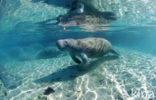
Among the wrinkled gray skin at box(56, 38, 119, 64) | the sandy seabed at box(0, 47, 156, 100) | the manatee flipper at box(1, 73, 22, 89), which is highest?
the wrinkled gray skin at box(56, 38, 119, 64)

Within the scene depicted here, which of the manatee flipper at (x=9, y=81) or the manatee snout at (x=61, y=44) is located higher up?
the manatee snout at (x=61, y=44)

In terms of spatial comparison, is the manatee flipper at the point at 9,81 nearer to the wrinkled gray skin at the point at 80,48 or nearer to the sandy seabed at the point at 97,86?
the sandy seabed at the point at 97,86

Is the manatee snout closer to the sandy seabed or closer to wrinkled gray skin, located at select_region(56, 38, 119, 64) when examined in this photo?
wrinkled gray skin, located at select_region(56, 38, 119, 64)

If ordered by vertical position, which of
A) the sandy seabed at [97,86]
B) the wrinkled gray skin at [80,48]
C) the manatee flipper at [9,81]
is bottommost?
the manatee flipper at [9,81]

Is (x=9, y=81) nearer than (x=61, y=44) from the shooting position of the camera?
No

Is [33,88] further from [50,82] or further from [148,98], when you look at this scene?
[148,98]

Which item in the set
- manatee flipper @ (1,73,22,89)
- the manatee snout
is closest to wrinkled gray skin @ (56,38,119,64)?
the manatee snout

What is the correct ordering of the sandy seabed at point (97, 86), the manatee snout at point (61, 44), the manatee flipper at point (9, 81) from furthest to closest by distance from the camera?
the manatee flipper at point (9, 81) < the manatee snout at point (61, 44) < the sandy seabed at point (97, 86)

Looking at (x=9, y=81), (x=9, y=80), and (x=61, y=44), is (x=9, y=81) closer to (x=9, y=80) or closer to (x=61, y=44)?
(x=9, y=80)

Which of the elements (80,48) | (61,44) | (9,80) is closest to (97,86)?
(80,48)

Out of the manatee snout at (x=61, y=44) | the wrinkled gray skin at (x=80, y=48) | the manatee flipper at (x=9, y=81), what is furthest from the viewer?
the manatee flipper at (x=9, y=81)

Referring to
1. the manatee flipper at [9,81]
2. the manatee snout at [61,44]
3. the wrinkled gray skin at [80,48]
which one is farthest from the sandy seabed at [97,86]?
the manatee snout at [61,44]

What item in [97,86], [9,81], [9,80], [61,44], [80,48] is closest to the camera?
[97,86]

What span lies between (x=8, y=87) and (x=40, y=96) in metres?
2.75
